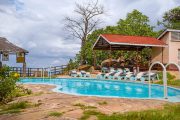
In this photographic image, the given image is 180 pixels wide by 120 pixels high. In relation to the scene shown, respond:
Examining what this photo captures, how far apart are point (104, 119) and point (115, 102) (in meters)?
3.22

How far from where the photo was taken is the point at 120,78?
26.0 m

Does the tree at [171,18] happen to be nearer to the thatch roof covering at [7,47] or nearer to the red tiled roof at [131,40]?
the red tiled roof at [131,40]

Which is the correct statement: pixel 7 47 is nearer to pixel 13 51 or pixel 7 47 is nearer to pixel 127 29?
pixel 13 51

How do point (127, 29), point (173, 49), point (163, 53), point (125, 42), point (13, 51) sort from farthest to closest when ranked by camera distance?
point (127, 29) → point (163, 53) → point (173, 49) → point (13, 51) → point (125, 42)

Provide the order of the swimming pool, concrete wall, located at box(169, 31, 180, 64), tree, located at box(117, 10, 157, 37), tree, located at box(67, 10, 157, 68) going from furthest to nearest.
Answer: tree, located at box(117, 10, 157, 37), tree, located at box(67, 10, 157, 68), concrete wall, located at box(169, 31, 180, 64), the swimming pool

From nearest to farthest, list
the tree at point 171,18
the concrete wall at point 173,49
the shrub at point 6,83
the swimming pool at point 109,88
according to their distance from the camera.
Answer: the shrub at point 6,83, the swimming pool at point 109,88, the concrete wall at point 173,49, the tree at point 171,18

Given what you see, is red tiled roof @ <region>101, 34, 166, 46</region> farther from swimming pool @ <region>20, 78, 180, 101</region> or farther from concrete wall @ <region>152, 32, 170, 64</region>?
swimming pool @ <region>20, 78, 180, 101</region>

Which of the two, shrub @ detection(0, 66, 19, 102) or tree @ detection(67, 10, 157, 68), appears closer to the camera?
shrub @ detection(0, 66, 19, 102)

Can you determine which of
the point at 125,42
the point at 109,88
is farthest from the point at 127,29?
the point at 109,88

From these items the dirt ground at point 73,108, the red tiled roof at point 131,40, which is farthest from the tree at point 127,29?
the dirt ground at point 73,108

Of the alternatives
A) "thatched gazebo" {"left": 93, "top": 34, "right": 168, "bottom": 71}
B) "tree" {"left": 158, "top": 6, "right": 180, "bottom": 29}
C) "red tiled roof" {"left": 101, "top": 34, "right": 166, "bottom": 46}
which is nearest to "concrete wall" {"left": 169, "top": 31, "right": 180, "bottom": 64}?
"thatched gazebo" {"left": 93, "top": 34, "right": 168, "bottom": 71}

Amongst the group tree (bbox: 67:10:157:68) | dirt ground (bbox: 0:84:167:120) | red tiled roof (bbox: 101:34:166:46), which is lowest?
dirt ground (bbox: 0:84:167:120)

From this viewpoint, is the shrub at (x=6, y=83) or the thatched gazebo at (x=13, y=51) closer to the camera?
the shrub at (x=6, y=83)

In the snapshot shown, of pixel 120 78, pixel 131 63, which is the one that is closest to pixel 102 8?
pixel 131 63
